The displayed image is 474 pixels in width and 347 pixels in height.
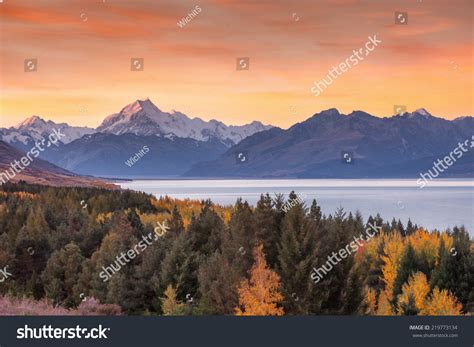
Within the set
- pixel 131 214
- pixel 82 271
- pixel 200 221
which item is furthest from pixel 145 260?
pixel 131 214

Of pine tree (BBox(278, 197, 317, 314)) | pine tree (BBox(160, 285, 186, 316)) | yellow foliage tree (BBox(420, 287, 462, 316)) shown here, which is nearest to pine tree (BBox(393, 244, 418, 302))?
yellow foliage tree (BBox(420, 287, 462, 316))

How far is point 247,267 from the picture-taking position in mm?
61531

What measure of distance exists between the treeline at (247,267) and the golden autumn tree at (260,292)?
0.09 metres

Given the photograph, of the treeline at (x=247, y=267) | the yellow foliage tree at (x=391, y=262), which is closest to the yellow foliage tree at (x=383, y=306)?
the treeline at (x=247, y=267)

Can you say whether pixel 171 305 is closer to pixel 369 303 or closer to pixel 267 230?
pixel 267 230

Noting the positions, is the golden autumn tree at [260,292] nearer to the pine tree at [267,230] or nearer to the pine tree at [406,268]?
the pine tree at [267,230]

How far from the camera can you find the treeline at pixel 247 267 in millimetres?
60250

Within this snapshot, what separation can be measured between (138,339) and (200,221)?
6523 centimetres

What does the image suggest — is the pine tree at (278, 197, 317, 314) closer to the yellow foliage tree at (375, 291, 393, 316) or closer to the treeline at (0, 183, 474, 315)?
the treeline at (0, 183, 474, 315)

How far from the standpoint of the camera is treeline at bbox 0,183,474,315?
60.2m

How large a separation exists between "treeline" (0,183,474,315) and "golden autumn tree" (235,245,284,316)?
9 cm

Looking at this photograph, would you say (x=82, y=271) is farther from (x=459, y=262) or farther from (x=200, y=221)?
(x=459, y=262)

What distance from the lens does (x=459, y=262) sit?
83562 mm

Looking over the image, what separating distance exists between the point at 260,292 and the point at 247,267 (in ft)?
11.8
